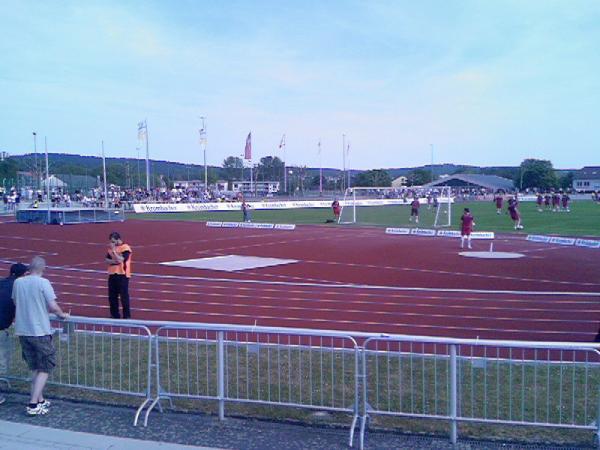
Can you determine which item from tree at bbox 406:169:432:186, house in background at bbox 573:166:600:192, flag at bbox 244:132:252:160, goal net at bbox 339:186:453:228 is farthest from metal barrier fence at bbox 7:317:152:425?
house in background at bbox 573:166:600:192

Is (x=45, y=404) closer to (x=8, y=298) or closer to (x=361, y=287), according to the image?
(x=8, y=298)

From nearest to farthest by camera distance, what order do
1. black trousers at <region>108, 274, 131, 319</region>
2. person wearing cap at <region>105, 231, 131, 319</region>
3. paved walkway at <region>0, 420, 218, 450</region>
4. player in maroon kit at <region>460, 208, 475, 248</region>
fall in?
paved walkway at <region>0, 420, 218, 450</region>
person wearing cap at <region>105, 231, 131, 319</region>
black trousers at <region>108, 274, 131, 319</region>
player in maroon kit at <region>460, 208, 475, 248</region>

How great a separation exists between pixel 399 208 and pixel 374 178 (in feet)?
212

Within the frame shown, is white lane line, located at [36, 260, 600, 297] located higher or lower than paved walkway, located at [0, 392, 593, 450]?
lower

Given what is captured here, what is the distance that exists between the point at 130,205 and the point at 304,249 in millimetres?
39478

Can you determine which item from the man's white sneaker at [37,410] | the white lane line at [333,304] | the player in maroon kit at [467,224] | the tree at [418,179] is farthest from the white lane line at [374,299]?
the tree at [418,179]

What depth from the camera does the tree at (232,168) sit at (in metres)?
190

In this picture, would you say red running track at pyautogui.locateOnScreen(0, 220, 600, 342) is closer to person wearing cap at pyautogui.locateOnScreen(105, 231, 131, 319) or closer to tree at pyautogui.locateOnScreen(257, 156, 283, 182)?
person wearing cap at pyautogui.locateOnScreen(105, 231, 131, 319)

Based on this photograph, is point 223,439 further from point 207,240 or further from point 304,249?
point 207,240

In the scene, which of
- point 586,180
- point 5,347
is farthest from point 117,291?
point 586,180

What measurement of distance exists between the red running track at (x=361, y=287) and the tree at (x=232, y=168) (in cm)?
16054

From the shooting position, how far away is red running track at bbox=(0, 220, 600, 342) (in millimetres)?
12414

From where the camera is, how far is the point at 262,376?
26.1 feet

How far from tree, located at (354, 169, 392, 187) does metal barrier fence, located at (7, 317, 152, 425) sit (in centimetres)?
12123
